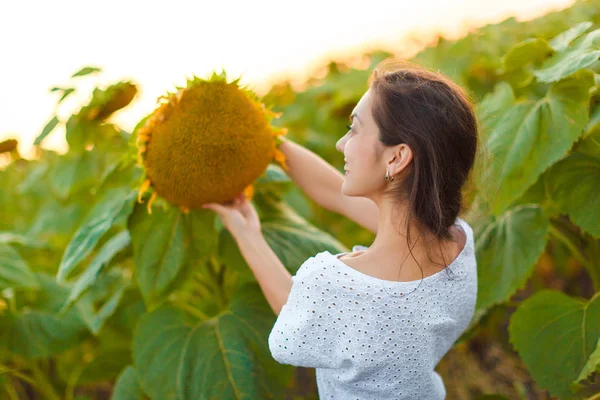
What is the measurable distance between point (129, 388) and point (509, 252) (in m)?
1.09

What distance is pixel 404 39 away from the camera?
400cm

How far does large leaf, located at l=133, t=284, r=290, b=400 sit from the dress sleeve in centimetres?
33

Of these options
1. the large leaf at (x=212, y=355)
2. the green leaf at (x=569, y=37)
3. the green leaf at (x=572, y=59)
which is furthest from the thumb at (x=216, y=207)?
the green leaf at (x=569, y=37)

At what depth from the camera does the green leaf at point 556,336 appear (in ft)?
5.41

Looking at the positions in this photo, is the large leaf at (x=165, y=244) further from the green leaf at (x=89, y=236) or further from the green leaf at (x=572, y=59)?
the green leaf at (x=572, y=59)

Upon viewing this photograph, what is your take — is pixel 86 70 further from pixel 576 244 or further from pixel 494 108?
pixel 576 244

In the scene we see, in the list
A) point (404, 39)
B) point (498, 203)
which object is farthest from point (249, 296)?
point (404, 39)

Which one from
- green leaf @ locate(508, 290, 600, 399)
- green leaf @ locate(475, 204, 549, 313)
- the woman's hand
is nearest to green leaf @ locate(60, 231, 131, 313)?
the woman's hand

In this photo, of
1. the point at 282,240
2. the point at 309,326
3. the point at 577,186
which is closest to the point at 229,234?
the point at 282,240

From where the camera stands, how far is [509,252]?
1.75 meters

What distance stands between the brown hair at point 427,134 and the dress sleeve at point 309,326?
0.75 ft

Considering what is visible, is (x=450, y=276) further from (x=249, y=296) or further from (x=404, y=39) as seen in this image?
(x=404, y=39)

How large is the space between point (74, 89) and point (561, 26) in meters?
2.01

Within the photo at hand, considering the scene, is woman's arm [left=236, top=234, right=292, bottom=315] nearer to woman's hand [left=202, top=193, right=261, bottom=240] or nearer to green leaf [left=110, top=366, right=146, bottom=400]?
woman's hand [left=202, top=193, right=261, bottom=240]
